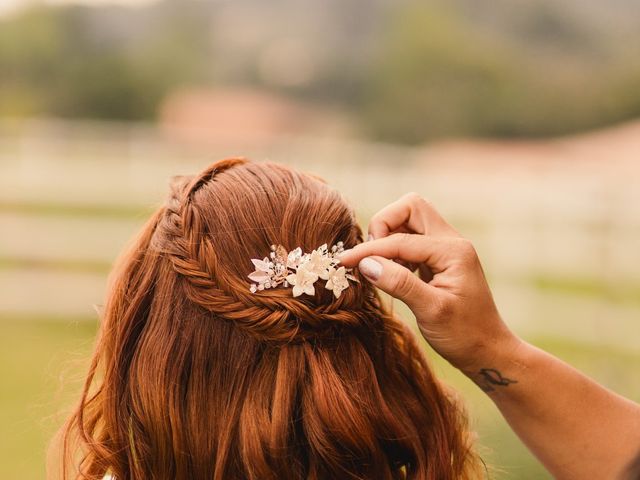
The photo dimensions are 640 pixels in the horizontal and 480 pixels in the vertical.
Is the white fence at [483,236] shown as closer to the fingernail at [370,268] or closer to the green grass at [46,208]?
the green grass at [46,208]

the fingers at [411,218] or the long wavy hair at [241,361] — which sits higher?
the fingers at [411,218]

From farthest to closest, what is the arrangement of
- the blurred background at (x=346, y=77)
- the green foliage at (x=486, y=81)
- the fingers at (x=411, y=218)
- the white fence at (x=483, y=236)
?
1. the green foliage at (x=486, y=81)
2. the blurred background at (x=346, y=77)
3. the white fence at (x=483, y=236)
4. the fingers at (x=411, y=218)

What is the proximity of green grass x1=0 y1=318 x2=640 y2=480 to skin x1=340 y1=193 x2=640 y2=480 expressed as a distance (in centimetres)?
156

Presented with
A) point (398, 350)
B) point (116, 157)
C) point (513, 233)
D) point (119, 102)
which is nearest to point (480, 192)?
point (513, 233)

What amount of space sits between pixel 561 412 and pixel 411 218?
0.62m

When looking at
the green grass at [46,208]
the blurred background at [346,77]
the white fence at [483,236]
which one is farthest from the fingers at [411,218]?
the blurred background at [346,77]

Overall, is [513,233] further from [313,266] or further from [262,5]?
[262,5]

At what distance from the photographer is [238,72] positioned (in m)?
44.8

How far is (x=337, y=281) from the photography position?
5.62 feet

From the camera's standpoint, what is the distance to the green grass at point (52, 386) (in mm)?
4363

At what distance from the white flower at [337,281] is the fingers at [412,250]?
0.02 m

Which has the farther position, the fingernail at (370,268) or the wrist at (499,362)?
the wrist at (499,362)

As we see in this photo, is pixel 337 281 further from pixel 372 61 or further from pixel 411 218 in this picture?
pixel 372 61

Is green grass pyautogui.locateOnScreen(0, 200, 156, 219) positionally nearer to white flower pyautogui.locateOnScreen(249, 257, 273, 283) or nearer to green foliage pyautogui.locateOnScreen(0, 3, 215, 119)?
white flower pyautogui.locateOnScreen(249, 257, 273, 283)
